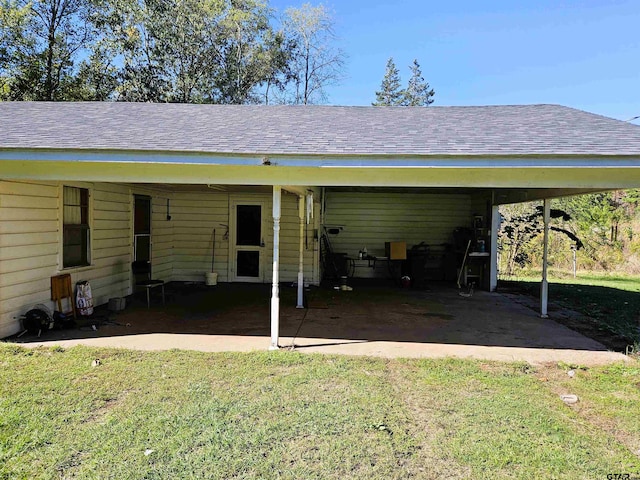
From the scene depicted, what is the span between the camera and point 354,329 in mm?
6254

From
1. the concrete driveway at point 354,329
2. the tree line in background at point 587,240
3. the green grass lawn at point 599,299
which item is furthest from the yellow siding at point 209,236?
the tree line in background at point 587,240

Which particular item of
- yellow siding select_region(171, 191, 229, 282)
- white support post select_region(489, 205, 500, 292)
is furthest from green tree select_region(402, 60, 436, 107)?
yellow siding select_region(171, 191, 229, 282)

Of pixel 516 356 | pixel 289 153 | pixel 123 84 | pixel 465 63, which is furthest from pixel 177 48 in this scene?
pixel 516 356

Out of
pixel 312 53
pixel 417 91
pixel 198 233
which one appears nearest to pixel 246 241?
pixel 198 233

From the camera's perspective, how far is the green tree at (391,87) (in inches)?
1312

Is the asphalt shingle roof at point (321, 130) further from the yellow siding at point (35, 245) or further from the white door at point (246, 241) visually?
the white door at point (246, 241)

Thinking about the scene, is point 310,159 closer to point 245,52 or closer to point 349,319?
point 349,319

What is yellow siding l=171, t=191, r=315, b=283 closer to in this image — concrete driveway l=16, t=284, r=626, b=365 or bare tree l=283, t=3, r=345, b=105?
concrete driveway l=16, t=284, r=626, b=365

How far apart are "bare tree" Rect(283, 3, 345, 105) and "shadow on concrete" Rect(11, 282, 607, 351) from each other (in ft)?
→ 50.6

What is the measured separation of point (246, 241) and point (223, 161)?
6.15m

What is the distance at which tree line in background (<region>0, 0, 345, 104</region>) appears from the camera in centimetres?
1703

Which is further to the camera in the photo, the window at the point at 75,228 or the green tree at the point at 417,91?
the green tree at the point at 417,91

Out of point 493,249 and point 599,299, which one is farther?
point 493,249

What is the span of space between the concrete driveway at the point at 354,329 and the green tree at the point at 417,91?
2702 centimetres
